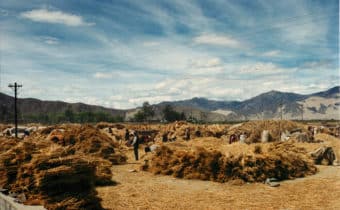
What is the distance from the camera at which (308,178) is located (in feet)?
50.6

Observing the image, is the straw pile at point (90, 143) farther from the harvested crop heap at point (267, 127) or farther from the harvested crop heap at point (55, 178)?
the harvested crop heap at point (267, 127)

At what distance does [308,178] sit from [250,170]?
2736 millimetres

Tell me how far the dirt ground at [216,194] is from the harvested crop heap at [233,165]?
1.70 ft

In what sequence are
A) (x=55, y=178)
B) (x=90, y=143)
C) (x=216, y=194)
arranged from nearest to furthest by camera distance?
(x=55, y=178) < (x=216, y=194) < (x=90, y=143)

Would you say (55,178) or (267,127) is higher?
(267,127)

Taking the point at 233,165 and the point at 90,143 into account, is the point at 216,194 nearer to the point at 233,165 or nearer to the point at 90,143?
the point at 233,165

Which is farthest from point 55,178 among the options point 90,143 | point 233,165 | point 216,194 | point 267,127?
point 267,127

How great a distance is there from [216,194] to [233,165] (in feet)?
8.90

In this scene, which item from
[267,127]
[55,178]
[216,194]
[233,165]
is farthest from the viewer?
[267,127]

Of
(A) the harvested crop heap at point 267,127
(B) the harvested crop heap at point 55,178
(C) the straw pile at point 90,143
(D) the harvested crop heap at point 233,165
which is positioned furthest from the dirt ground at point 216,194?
(A) the harvested crop heap at point 267,127

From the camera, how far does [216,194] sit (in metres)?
12.5

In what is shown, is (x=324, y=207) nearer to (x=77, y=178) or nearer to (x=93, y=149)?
(x=77, y=178)

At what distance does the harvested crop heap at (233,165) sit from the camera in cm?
1482

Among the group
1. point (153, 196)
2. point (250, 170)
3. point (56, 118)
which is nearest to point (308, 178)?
point (250, 170)
